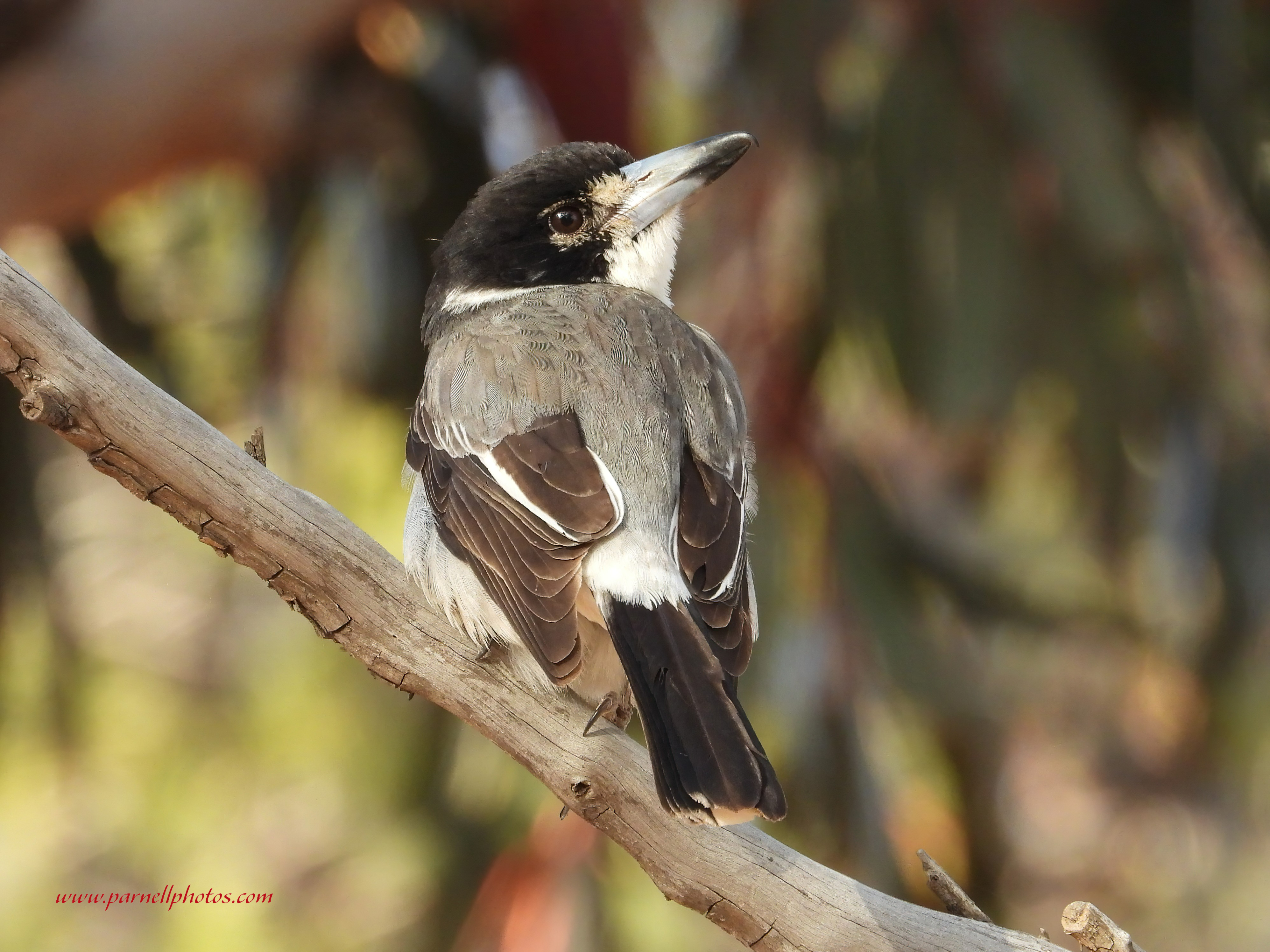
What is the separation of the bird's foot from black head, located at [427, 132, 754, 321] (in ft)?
2.63

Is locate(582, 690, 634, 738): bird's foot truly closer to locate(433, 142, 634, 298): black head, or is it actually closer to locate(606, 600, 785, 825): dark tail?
locate(606, 600, 785, 825): dark tail

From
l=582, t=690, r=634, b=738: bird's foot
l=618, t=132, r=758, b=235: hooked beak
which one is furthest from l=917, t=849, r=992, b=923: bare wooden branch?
l=618, t=132, r=758, b=235: hooked beak

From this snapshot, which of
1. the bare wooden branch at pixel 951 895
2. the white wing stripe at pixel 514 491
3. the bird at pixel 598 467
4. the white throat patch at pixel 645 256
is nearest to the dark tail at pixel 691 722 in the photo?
the bird at pixel 598 467

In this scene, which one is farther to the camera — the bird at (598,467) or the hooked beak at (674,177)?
the hooked beak at (674,177)

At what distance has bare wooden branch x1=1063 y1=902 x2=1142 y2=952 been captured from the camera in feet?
4.97

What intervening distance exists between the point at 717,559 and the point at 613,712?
0.24 m

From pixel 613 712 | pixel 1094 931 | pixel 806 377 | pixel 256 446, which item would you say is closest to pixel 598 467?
pixel 613 712

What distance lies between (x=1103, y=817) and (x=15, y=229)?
12.5 feet

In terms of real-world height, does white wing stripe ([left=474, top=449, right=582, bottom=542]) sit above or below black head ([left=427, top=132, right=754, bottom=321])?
below

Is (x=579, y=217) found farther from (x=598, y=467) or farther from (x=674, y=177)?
(x=598, y=467)

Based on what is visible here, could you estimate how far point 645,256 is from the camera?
7.99ft

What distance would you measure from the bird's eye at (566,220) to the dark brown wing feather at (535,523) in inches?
20.5

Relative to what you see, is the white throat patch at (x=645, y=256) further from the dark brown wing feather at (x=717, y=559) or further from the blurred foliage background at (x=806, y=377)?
the blurred foliage background at (x=806, y=377)

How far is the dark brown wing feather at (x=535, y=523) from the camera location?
1.72 meters
